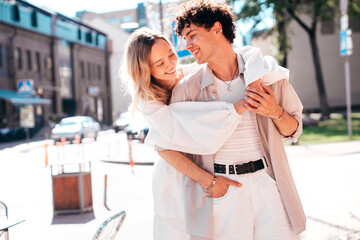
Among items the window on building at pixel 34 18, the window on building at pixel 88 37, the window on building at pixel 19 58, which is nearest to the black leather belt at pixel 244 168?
the window on building at pixel 19 58

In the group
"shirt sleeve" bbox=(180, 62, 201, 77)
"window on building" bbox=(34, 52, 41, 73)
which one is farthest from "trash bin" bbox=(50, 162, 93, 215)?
"window on building" bbox=(34, 52, 41, 73)

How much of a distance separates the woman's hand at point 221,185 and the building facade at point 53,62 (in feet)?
106

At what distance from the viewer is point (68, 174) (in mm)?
7848

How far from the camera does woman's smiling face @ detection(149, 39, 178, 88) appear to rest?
2564mm

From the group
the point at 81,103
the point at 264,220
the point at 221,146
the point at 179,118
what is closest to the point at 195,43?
the point at 179,118

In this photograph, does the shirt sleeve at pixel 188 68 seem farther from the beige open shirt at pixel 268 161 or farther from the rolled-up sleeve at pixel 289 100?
the rolled-up sleeve at pixel 289 100

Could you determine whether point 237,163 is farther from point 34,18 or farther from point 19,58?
point 34,18

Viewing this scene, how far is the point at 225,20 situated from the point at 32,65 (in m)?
39.1

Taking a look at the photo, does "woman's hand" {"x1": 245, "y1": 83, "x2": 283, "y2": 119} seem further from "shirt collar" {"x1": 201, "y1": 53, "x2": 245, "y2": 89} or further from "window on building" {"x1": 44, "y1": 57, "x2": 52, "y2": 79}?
"window on building" {"x1": 44, "y1": 57, "x2": 52, "y2": 79}

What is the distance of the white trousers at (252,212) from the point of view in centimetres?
228

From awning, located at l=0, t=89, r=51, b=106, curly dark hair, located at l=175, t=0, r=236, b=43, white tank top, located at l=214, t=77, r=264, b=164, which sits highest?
awning, located at l=0, t=89, r=51, b=106

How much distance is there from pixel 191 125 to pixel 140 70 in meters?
0.51

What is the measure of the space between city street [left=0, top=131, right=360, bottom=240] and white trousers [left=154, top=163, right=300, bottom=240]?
112 cm

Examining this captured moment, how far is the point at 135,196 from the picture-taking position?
8750mm
